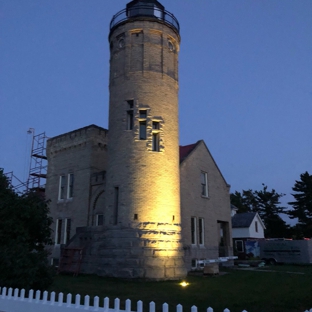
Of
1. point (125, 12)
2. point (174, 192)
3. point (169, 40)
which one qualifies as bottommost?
point (174, 192)

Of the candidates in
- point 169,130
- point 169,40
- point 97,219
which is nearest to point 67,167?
point 97,219

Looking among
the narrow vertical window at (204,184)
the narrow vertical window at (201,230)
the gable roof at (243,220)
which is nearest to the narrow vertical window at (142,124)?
the narrow vertical window at (204,184)

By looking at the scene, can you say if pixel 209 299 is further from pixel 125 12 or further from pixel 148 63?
pixel 125 12

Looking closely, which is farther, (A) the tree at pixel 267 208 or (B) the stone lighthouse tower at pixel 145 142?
(A) the tree at pixel 267 208

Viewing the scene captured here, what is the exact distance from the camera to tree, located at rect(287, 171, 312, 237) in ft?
172

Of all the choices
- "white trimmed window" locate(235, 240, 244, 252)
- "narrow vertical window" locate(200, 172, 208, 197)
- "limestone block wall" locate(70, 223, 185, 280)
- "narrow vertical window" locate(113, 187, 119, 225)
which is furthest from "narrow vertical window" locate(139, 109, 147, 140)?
"white trimmed window" locate(235, 240, 244, 252)

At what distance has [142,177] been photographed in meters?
18.8

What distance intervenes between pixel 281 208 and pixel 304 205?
12160 millimetres

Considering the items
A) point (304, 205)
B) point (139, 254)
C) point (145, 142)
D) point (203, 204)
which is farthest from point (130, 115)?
point (304, 205)

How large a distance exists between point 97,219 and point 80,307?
19.5 m

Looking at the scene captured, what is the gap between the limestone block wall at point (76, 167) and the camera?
2616cm

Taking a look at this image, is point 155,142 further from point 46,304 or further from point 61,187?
point 46,304

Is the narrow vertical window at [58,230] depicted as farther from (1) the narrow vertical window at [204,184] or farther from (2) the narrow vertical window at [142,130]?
(2) the narrow vertical window at [142,130]

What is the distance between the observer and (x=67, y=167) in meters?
28.3
